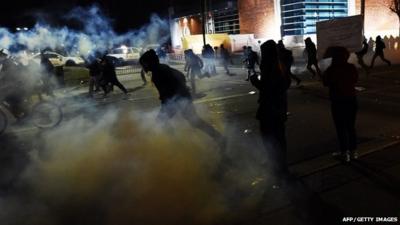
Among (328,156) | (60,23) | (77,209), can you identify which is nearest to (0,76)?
(77,209)

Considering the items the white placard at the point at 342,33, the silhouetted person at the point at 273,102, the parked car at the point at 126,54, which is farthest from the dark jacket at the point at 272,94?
the parked car at the point at 126,54

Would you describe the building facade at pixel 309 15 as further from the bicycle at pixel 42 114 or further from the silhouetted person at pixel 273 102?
the silhouetted person at pixel 273 102

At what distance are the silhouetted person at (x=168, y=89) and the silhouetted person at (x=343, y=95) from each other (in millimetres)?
2018

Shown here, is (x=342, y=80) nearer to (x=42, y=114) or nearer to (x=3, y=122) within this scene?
(x=42, y=114)

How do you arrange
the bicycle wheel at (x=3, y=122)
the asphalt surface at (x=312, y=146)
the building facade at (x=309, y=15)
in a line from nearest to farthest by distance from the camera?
the asphalt surface at (x=312, y=146) → the bicycle wheel at (x=3, y=122) → the building facade at (x=309, y=15)

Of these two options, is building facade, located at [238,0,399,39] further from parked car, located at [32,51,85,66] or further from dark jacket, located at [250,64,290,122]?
dark jacket, located at [250,64,290,122]

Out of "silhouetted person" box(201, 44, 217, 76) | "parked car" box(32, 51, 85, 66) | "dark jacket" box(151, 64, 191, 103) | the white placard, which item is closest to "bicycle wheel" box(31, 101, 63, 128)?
"dark jacket" box(151, 64, 191, 103)

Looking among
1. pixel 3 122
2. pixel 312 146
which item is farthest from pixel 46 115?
pixel 312 146

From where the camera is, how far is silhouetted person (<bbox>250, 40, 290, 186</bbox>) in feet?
17.4

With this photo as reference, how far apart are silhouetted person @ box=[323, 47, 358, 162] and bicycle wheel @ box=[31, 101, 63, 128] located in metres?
6.25

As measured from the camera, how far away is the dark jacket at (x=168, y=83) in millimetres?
6434

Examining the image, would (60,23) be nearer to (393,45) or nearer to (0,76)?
(393,45)

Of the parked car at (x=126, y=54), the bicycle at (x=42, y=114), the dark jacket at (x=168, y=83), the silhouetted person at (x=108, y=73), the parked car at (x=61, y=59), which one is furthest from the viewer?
the parked car at (x=126, y=54)

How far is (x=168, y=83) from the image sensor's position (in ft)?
21.4
